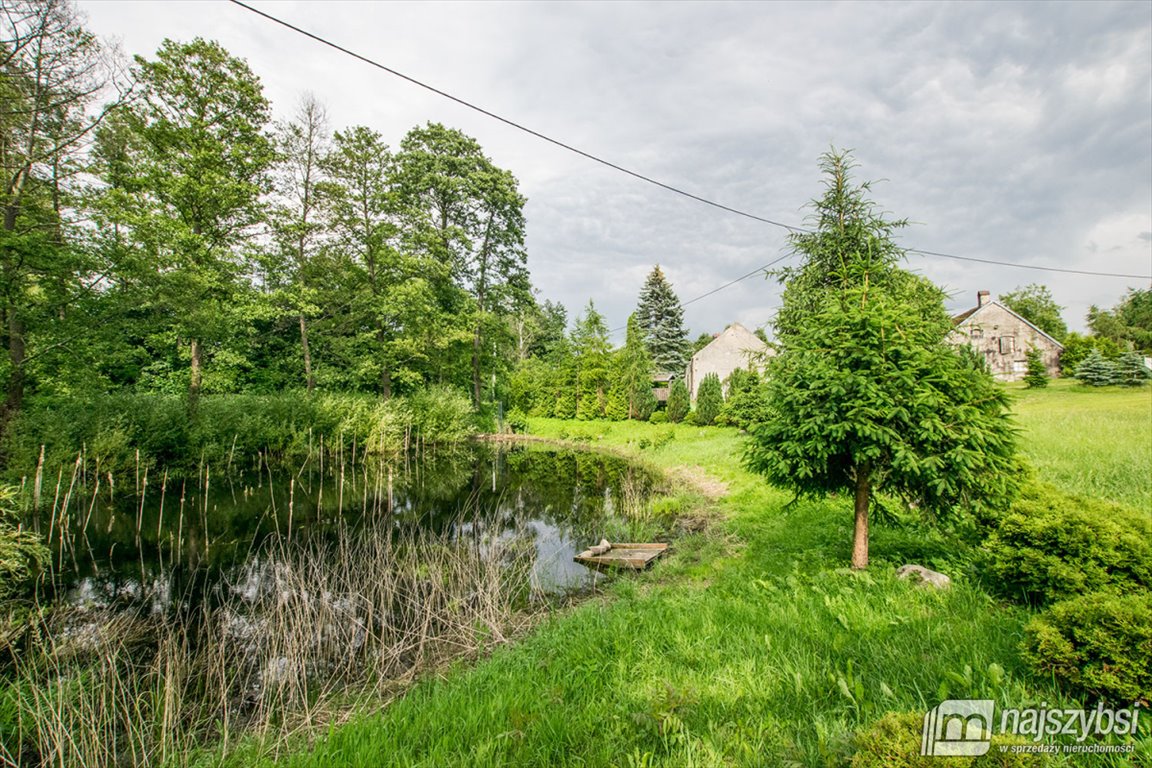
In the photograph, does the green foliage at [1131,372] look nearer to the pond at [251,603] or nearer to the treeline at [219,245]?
the pond at [251,603]

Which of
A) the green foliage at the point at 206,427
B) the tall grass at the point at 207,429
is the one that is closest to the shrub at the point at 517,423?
the tall grass at the point at 207,429

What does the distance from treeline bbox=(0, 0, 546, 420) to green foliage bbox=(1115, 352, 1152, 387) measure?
109 feet

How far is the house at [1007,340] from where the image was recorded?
31.4m

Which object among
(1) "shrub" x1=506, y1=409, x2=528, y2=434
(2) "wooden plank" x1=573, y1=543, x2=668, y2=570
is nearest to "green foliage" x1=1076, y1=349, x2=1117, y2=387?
(2) "wooden plank" x1=573, y1=543, x2=668, y2=570

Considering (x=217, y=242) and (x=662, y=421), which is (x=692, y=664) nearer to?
(x=217, y=242)

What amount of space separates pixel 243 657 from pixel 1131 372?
38374mm

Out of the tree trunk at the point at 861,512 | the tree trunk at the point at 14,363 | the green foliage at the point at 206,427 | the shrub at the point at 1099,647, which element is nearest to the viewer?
the shrub at the point at 1099,647

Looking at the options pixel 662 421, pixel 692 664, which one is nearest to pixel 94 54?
pixel 692 664

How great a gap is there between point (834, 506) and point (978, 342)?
36397mm

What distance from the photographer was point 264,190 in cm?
1791

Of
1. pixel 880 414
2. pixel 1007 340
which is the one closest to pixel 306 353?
pixel 880 414

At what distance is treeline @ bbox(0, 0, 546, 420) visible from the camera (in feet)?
34.0

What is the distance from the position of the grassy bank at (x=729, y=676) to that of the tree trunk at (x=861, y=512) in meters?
0.16

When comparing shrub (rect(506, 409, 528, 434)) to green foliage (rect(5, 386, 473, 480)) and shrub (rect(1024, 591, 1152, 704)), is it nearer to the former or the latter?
green foliage (rect(5, 386, 473, 480))
